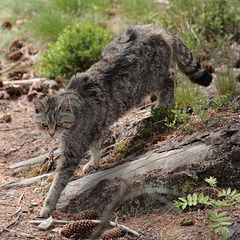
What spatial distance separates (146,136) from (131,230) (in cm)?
131

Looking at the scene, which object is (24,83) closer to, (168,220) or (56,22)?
(56,22)

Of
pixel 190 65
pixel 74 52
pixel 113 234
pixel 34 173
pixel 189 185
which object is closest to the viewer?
pixel 113 234

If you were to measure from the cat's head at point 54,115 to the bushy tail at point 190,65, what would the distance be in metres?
1.52

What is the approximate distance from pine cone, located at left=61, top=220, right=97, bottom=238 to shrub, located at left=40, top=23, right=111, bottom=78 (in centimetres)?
362

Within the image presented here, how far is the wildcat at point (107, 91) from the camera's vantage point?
342cm

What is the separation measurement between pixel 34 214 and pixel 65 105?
1.05m

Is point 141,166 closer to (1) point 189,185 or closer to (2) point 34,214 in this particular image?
(1) point 189,185

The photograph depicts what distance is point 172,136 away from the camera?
3.49 m

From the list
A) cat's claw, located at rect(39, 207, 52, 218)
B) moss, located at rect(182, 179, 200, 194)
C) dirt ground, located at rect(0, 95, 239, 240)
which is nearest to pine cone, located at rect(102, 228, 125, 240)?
dirt ground, located at rect(0, 95, 239, 240)

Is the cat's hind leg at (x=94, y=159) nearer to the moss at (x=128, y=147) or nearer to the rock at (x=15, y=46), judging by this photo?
the moss at (x=128, y=147)

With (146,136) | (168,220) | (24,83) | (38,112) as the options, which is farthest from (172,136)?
(24,83)

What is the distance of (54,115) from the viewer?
3406 millimetres

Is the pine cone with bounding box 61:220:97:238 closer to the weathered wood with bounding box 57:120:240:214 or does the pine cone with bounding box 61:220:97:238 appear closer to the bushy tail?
the weathered wood with bounding box 57:120:240:214

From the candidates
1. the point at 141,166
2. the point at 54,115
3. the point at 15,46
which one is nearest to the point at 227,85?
the point at 141,166
